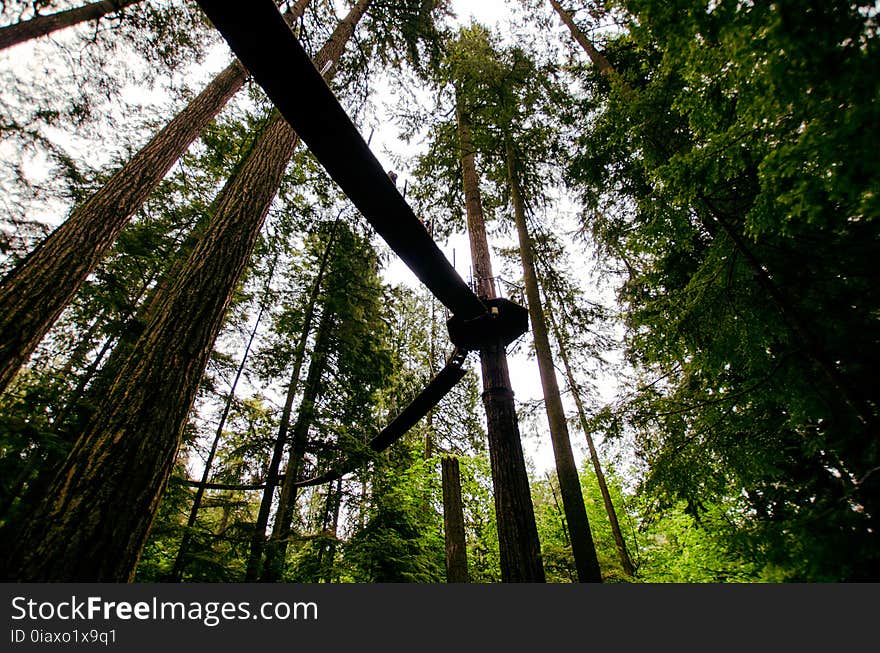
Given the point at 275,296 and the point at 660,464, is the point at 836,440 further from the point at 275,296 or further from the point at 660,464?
the point at 275,296

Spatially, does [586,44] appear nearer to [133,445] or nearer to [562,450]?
[562,450]

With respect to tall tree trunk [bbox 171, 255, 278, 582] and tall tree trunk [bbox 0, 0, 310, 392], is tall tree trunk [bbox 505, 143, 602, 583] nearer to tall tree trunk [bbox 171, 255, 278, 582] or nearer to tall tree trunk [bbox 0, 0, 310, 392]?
tall tree trunk [bbox 171, 255, 278, 582]

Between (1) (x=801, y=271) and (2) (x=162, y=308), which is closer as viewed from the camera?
(2) (x=162, y=308)

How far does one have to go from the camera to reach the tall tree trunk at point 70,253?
279cm

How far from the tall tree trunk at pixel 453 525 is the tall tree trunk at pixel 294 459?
227 cm

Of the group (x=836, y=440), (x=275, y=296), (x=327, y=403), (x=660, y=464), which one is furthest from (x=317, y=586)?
(x=275, y=296)

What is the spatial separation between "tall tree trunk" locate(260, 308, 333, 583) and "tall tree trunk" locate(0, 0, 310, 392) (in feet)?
10.3

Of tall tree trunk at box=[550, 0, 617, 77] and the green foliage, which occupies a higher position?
tall tree trunk at box=[550, 0, 617, 77]

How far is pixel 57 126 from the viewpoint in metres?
5.49

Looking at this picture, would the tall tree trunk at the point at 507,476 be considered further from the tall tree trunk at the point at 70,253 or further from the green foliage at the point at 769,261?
the tall tree trunk at the point at 70,253

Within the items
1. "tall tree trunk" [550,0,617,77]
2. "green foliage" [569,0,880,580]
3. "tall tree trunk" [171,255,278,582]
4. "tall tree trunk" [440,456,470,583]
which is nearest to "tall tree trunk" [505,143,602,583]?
"green foliage" [569,0,880,580]

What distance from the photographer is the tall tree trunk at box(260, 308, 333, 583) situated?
4520 mm

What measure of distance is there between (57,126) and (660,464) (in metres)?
9.89

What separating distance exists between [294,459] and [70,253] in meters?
3.80
